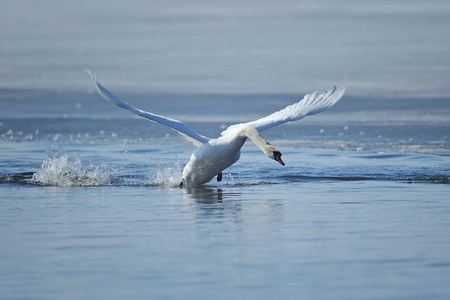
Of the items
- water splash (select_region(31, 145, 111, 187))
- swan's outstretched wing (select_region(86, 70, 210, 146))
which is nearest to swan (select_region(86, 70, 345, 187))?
swan's outstretched wing (select_region(86, 70, 210, 146))

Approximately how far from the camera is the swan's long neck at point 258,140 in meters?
12.0

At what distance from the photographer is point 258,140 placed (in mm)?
12508

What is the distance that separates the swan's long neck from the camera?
12.0m

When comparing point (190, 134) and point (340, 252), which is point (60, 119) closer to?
point (190, 134)

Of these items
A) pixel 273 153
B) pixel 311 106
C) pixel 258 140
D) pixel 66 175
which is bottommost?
pixel 66 175

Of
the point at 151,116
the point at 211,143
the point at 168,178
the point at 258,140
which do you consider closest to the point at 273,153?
the point at 258,140

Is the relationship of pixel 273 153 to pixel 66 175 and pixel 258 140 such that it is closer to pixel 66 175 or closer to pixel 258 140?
pixel 258 140

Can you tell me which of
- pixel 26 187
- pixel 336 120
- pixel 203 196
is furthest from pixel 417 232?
pixel 336 120

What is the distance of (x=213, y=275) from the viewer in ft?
21.6

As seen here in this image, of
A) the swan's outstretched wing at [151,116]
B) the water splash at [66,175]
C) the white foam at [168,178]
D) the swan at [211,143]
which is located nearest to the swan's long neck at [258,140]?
the swan at [211,143]

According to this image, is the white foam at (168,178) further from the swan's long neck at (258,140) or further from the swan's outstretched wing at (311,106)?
the swan's long neck at (258,140)

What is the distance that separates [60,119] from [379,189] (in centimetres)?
2596

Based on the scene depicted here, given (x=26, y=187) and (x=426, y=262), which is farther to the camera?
(x=26, y=187)

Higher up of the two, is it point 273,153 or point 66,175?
point 273,153
